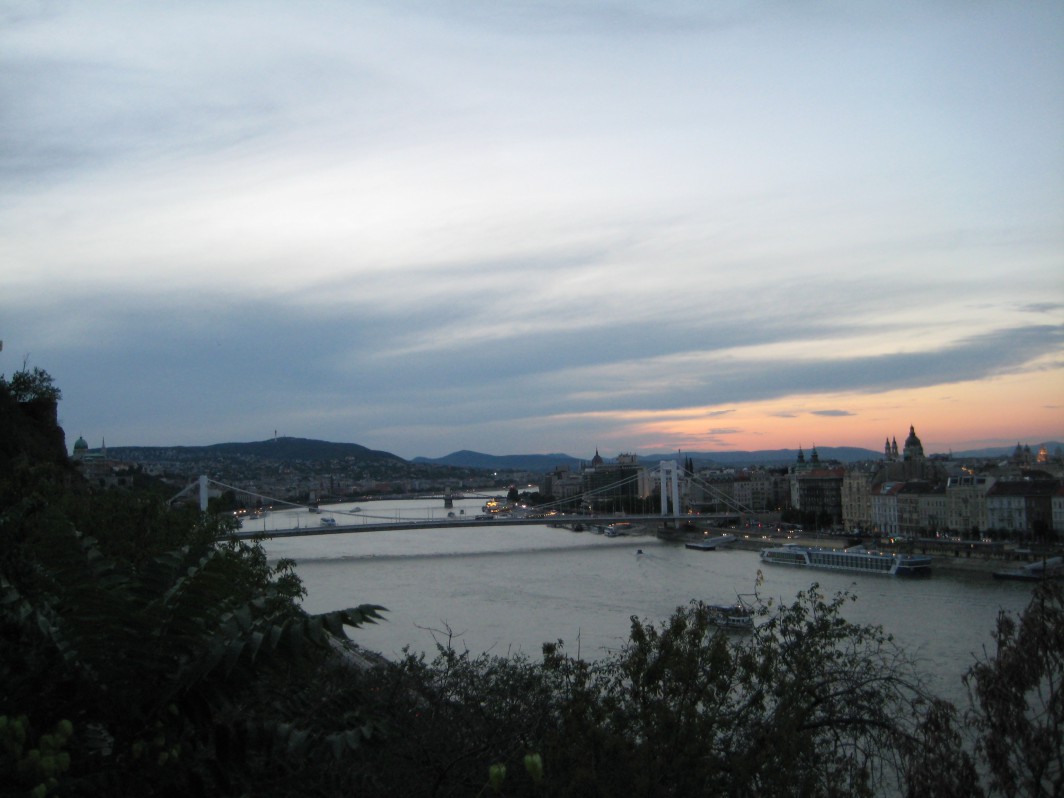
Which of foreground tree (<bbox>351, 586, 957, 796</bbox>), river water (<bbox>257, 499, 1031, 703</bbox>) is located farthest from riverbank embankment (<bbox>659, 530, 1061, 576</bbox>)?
foreground tree (<bbox>351, 586, 957, 796</bbox>)

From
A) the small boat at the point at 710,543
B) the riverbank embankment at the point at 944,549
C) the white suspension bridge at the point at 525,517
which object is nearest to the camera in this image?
the riverbank embankment at the point at 944,549

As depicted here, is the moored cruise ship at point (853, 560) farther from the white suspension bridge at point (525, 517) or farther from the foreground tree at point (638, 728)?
the foreground tree at point (638, 728)

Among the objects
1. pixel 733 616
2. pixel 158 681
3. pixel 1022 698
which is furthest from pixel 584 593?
pixel 158 681

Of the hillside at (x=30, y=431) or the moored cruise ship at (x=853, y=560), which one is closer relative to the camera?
the hillside at (x=30, y=431)

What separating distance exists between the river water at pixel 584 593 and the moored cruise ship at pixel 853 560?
14.1 inches

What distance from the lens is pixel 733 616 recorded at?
9.30 metres

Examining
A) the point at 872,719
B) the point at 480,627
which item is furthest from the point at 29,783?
the point at 480,627

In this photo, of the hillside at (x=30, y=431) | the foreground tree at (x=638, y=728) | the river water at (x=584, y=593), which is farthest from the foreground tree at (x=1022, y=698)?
the hillside at (x=30, y=431)

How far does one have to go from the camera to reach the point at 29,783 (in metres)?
1.48

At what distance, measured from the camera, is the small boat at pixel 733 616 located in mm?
4492

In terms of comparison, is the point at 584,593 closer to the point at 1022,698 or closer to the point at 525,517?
the point at 1022,698

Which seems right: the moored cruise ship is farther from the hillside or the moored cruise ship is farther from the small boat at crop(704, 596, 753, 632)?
the hillside

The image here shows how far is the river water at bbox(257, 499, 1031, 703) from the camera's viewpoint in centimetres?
1094

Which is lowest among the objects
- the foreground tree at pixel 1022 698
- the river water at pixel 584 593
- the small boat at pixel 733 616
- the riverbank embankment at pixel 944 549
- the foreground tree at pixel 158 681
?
the riverbank embankment at pixel 944 549
